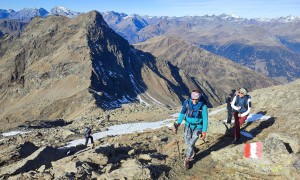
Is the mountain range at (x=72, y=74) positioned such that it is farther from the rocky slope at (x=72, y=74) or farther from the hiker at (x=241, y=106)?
the hiker at (x=241, y=106)

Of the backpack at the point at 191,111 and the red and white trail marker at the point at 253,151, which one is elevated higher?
the backpack at the point at 191,111

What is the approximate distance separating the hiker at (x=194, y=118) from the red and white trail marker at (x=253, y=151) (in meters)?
1.88

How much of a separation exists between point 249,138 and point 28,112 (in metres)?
104

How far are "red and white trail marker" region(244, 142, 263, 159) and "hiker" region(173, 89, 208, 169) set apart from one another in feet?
6.16

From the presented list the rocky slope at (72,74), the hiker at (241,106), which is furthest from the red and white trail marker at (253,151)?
the rocky slope at (72,74)

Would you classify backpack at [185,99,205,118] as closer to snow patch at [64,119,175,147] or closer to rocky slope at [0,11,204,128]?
snow patch at [64,119,175,147]

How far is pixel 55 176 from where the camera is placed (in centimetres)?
1296

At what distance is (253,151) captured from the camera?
42.2 feet

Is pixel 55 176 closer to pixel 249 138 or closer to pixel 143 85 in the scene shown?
pixel 249 138

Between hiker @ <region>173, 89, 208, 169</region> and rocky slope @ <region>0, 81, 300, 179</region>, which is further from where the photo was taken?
hiker @ <region>173, 89, 208, 169</region>

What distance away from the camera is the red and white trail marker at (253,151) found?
12679 millimetres

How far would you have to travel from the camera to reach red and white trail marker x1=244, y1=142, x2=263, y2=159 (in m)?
12.7

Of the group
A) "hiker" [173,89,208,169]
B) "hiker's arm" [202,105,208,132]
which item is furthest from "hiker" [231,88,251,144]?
"hiker's arm" [202,105,208,132]

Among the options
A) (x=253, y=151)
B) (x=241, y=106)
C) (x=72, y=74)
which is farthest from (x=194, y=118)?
(x=72, y=74)
